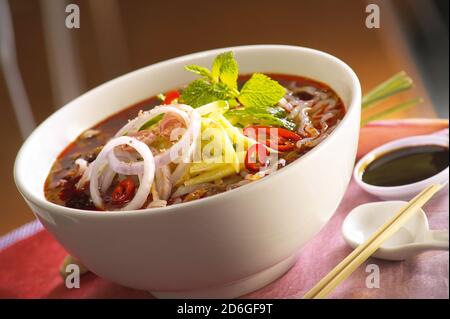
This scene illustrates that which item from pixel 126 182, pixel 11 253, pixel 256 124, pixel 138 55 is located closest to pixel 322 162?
pixel 256 124

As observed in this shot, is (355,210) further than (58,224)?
Yes

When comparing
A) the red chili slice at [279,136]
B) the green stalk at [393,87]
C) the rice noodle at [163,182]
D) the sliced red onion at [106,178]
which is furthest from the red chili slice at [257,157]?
the green stalk at [393,87]

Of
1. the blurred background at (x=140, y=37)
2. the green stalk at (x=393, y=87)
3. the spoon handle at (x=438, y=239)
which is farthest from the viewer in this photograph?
the blurred background at (x=140, y=37)

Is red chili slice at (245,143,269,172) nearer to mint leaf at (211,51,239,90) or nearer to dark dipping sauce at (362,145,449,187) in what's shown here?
mint leaf at (211,51,239,90)

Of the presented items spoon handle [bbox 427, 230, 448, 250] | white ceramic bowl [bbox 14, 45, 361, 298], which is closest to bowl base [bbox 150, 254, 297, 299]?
white ceramic bowl [bbox 14, 45, 361, 298]

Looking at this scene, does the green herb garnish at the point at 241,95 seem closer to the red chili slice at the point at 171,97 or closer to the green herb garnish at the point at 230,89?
the green herb garnish at the point at 230,89

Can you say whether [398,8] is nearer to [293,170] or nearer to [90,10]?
[90,10]
